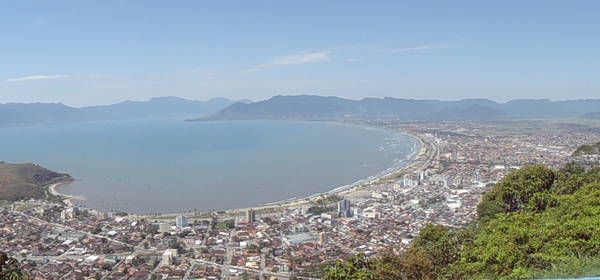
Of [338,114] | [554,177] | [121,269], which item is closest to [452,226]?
[554,177]

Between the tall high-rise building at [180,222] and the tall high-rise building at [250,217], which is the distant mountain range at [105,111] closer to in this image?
the tall high-rise building at [180,222]

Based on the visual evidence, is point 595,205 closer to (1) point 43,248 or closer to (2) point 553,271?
(2) point 553,271

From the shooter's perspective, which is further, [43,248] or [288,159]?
[288,159]

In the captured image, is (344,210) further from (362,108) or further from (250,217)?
(362,108)

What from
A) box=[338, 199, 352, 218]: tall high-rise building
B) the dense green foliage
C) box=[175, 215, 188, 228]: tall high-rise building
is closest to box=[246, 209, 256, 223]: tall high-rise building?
box=[175, 215, 188, 228]: tall high-rise building

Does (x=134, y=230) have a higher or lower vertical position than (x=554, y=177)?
lower

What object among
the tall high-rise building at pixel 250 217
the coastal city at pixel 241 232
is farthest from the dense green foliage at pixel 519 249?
the tall high-rise building at pixel 250 217

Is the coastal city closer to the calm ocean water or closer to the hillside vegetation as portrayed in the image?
the hillside vegetation

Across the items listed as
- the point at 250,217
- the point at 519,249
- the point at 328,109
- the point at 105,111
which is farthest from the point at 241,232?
the point at 105,111
